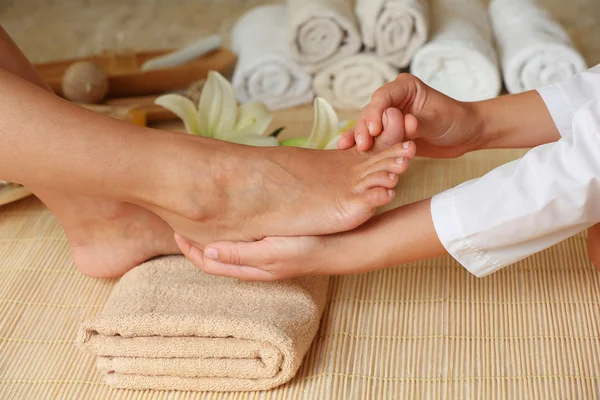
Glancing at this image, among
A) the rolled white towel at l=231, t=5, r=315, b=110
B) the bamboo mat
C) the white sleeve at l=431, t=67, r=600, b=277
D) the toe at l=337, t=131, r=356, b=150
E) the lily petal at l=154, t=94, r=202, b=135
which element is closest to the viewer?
the white sleeve at l=431, t=67, r=600, b=277

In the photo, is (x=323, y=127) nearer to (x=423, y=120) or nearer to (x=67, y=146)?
(x=423, y=120)

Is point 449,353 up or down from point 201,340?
down

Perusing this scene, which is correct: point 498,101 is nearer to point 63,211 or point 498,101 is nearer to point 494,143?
point 494,143

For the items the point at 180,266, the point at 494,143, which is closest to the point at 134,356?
the point at 180,266

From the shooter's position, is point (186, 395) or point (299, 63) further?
point (299, 63)

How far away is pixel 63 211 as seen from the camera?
4.37 ft

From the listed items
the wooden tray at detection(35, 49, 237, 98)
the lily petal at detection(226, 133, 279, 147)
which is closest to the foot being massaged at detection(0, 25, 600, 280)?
the lily petal at detection(226, 133, 279, 147)

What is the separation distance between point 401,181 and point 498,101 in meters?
0.39

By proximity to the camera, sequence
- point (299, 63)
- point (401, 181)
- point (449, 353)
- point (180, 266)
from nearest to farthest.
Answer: point (449, 353) < point (180, 266) < point (401, 181) < point (299, 63)

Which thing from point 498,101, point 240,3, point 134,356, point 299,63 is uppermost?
point 498,101

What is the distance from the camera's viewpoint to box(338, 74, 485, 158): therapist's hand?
46.6 inches

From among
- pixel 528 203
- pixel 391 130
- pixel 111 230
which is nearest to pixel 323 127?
pixel 391 130

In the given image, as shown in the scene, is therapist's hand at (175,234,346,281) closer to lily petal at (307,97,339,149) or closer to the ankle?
the ankle

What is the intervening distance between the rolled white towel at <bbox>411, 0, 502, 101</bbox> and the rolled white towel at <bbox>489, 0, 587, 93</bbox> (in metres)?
0.04
